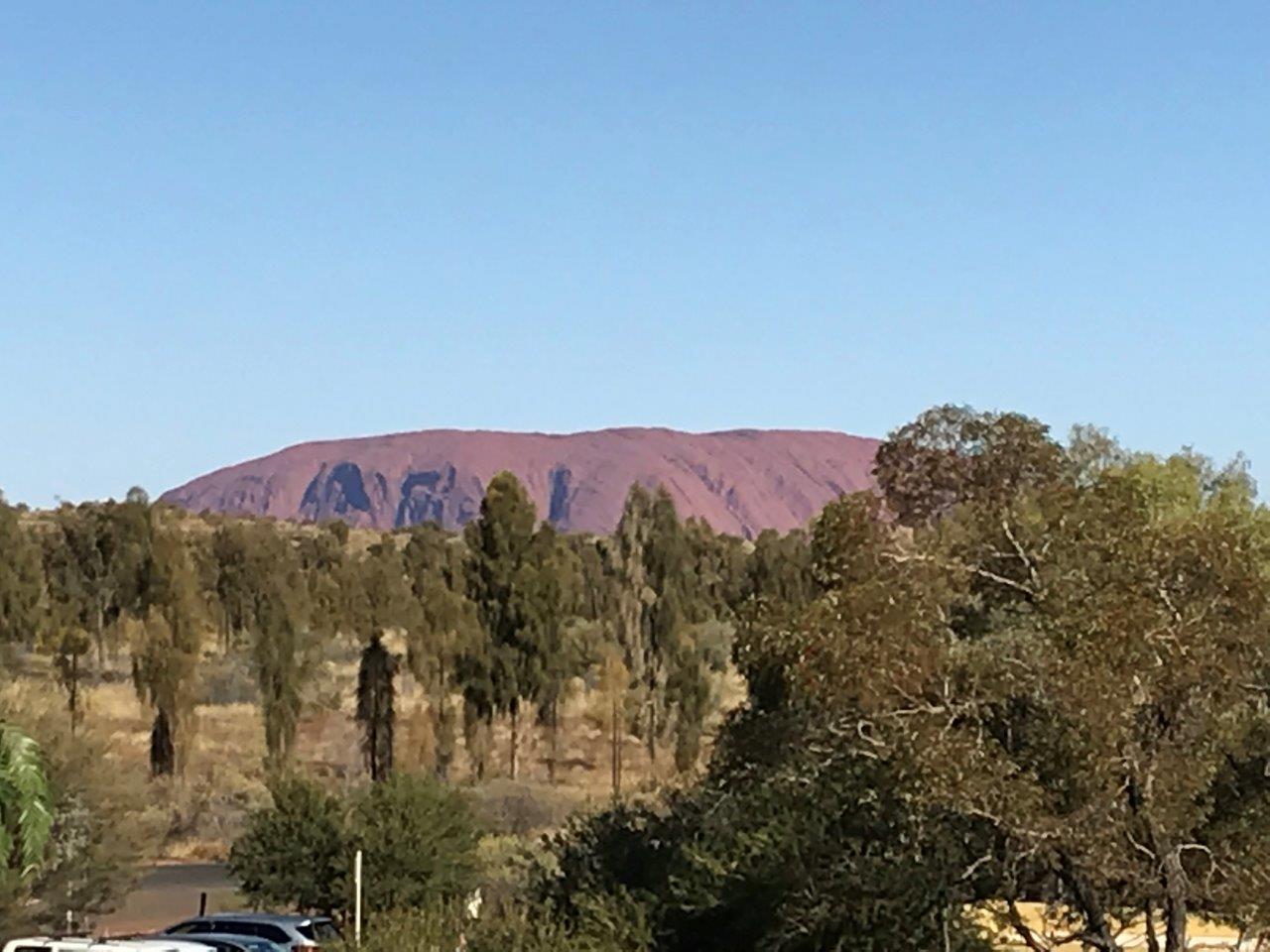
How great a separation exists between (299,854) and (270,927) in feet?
11.4

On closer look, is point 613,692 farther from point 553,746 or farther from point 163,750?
point 163,750

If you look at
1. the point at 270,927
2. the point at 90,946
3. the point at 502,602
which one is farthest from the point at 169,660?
the point at 90,946

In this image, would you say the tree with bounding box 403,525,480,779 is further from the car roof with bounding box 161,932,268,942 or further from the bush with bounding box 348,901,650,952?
the bush with bounding box 348,901,650,952

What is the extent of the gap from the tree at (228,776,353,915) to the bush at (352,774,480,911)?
46 centimetres

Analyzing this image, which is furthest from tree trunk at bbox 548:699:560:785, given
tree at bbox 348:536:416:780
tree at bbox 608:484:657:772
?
tree at bbox 348:536:416:780

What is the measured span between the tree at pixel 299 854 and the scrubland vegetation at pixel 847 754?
49 millimetres

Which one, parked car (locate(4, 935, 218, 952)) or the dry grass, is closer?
parked car (locate(4, 935, 218, 952))

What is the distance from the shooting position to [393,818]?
96.3 feet

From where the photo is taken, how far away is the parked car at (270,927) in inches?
1030

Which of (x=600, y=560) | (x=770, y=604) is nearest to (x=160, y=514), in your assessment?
(x=600, y=560)

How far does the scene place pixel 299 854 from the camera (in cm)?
2994

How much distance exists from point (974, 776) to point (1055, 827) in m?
0.71

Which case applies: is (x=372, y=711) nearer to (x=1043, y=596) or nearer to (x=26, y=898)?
(x=26, y=898)

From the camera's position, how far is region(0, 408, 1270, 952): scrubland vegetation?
14.6 metres
